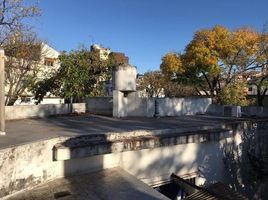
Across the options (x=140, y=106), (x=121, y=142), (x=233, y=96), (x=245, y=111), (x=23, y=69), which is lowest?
(x=121, y=142)

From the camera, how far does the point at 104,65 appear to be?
19.4 m

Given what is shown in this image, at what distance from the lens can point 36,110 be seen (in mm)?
13492

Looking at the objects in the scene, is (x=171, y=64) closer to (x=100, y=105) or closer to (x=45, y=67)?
(x=45, y=67)

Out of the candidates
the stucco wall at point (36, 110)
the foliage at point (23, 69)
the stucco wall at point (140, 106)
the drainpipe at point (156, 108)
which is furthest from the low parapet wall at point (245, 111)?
the foliage at point (23, 69)

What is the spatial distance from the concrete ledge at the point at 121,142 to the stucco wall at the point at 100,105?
5934 mm

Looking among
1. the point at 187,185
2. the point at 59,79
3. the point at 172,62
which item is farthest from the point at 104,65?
the point at 187,185

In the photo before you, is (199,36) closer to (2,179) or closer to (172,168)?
(172,168)

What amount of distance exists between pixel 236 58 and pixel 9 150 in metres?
22.0

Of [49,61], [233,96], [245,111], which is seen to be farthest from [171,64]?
[49,61]

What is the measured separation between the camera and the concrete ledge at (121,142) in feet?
22.8

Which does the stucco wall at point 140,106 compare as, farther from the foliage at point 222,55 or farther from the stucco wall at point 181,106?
the foliage at point 222,55

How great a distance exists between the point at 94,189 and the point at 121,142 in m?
1.68

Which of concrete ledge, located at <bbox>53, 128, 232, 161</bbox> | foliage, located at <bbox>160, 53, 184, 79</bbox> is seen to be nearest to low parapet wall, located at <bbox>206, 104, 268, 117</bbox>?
concrete ledge, located at <bbox>53, 128, 232, 161</bbox>

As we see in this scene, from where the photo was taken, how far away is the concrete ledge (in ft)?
22.8
